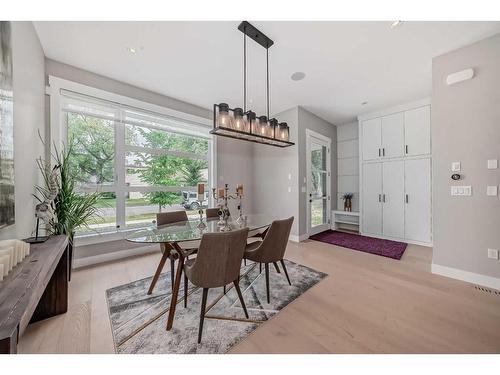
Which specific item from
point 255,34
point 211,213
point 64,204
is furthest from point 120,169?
point 255,34

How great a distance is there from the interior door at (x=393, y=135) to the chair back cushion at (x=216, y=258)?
3.98 metres

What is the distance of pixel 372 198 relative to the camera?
4293 millimetres

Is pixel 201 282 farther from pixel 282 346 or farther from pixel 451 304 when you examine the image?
pixel 451 304

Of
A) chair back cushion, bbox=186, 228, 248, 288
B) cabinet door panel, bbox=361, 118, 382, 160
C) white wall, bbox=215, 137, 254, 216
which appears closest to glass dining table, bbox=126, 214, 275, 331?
chair back cushion, bbox=186, 228, 248, 288

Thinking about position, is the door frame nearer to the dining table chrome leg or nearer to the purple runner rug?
the purple runner rug

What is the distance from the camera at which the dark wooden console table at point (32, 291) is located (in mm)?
701

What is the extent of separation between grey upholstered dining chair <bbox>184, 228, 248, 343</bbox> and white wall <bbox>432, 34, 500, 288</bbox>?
265 cm

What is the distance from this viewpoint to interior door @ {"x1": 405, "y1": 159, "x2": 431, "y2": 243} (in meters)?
3.59

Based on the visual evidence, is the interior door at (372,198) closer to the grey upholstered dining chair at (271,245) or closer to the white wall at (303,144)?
the white wall at (303,144)

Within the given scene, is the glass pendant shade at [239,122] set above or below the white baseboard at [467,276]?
above

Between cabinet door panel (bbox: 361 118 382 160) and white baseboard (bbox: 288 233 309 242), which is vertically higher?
cabinet door panel (bbox: 361 118 382 160)

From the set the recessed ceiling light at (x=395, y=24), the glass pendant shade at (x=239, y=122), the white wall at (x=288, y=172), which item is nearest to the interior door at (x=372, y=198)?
the white wall at (x=288, y=172)

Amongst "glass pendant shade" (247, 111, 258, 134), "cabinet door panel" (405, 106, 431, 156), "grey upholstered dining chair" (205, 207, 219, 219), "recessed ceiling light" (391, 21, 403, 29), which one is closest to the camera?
"recessed ceiling light" (391, 21, 403, 29)
